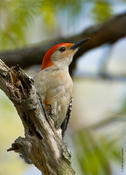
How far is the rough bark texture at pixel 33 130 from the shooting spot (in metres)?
4.15

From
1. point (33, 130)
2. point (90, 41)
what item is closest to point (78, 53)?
point (90, 41)

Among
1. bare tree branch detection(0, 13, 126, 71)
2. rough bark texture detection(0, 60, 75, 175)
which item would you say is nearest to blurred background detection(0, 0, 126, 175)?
bare tree branch detection(0, 13, 126, 71)

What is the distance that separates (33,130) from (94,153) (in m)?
3.56

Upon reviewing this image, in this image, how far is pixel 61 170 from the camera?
421 cm

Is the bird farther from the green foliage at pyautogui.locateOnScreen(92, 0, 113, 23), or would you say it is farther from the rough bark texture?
the green foliage at pyautogui.locateOnScreen(92, 0, 113, 23)

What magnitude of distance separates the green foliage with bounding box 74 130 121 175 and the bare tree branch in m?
1.39

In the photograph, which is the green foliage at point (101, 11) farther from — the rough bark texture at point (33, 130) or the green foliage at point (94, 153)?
the rough bark texture at point (33, 130)

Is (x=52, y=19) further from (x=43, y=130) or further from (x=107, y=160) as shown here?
(x=43, y=130)

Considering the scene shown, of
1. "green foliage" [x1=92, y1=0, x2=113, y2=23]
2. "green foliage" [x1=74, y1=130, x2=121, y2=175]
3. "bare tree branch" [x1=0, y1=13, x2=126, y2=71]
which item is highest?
"green foliage" [x1=92, y1=0, x2=113, y2=23]

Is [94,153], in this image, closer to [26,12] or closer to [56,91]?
[56,91]

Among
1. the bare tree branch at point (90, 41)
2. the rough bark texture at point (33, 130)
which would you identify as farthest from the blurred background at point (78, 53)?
the rough bark texture at point (33, 130)

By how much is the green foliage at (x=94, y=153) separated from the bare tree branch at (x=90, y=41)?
139cm

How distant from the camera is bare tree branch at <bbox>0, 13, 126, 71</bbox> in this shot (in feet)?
25.1

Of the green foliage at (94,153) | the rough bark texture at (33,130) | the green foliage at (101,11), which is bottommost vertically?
the rough bark texture at (33,130)
